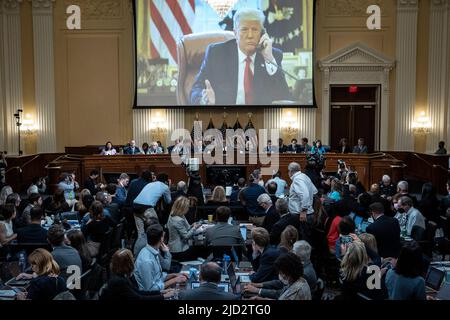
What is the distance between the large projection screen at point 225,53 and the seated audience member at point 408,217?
35.7 ft

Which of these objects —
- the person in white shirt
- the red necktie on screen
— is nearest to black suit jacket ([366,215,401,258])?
the person in white shirt

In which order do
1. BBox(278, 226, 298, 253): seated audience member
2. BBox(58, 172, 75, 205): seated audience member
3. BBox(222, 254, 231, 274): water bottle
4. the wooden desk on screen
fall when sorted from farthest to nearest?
the wooden desk on screen, BBox(58, 172, 75, 205): seated audience member, BBox(222, 254, 231, 274): water bottle, BBox(278, 226, 298, 253): seated audience member

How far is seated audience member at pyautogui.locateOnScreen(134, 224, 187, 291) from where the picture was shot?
5.35 metres

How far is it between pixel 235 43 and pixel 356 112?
16.2 feet

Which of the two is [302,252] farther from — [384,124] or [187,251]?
[384,124]

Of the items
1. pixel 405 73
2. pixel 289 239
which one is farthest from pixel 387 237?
pixel 405 73

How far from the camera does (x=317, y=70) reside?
18.7m

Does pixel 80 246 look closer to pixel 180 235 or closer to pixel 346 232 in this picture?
pixel 180 235

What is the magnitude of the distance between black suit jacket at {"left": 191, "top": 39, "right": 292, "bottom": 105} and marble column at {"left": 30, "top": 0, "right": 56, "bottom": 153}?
16.2 feet

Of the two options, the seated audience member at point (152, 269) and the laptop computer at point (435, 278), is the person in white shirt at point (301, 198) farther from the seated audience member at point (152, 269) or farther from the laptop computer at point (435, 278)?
the seated audience member at point (152, 269)

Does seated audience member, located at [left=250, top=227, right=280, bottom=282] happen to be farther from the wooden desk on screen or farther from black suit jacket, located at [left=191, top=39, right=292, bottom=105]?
black suit jacket, located at [left=191, top=39, right=292, bottom=105]

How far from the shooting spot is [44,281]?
15.4 feet

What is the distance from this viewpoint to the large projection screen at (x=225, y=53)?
18234 mm
